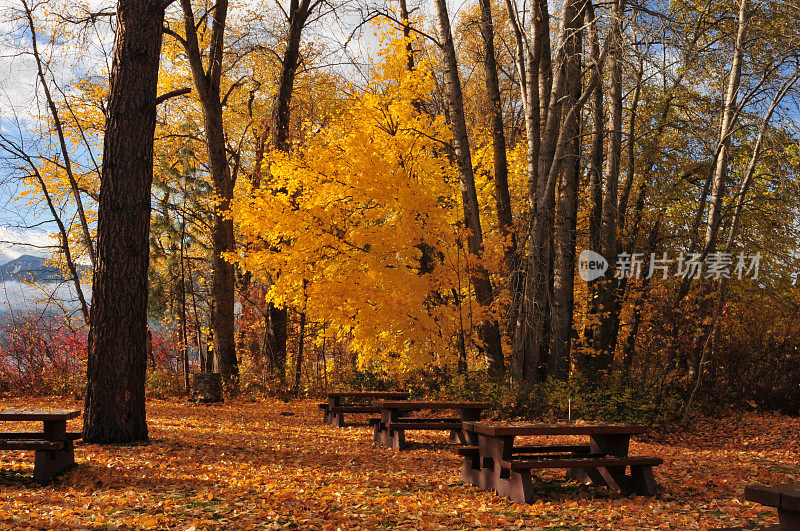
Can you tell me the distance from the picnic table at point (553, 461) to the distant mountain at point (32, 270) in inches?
528

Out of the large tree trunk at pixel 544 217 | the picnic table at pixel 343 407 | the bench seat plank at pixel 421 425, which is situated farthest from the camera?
the large tree trunk at pixel 544 217

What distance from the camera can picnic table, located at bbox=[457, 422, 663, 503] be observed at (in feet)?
15.5

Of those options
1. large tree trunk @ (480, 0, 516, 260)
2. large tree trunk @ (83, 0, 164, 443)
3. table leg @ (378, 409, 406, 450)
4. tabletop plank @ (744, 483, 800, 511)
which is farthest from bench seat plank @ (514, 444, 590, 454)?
large tree trunk @ (480, 0, 516, 260)

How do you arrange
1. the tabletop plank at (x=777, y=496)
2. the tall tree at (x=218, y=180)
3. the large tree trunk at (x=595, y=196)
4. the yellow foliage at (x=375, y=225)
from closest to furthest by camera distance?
the tabletop plank at (x=777, y=496) < the yellow foliage at (x=375, y=225) < the large tree trunk at (x=595, y=196) < the tall tree at (x=218, y=180)

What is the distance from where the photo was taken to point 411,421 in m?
7.41

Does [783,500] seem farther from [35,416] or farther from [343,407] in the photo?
[343,407]

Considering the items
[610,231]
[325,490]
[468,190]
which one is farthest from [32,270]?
[610,231]

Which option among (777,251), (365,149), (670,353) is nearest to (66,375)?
(365,149)

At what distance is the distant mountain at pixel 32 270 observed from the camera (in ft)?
52.9

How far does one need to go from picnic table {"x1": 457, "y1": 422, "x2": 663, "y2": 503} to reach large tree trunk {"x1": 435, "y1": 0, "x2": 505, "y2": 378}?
17.2ft

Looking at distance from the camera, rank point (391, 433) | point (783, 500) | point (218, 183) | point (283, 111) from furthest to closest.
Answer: point (283, 111)
point (218, 183)
point (391, 433)
point (783, 500)

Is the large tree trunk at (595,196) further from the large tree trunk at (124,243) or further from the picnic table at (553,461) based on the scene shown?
the large tree trunk at (124,243)

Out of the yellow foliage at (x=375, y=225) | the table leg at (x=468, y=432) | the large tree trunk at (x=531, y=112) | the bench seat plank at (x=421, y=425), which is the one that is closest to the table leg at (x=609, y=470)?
the table leg at (x=468, y=432)

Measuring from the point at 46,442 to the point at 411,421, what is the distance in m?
4.00
